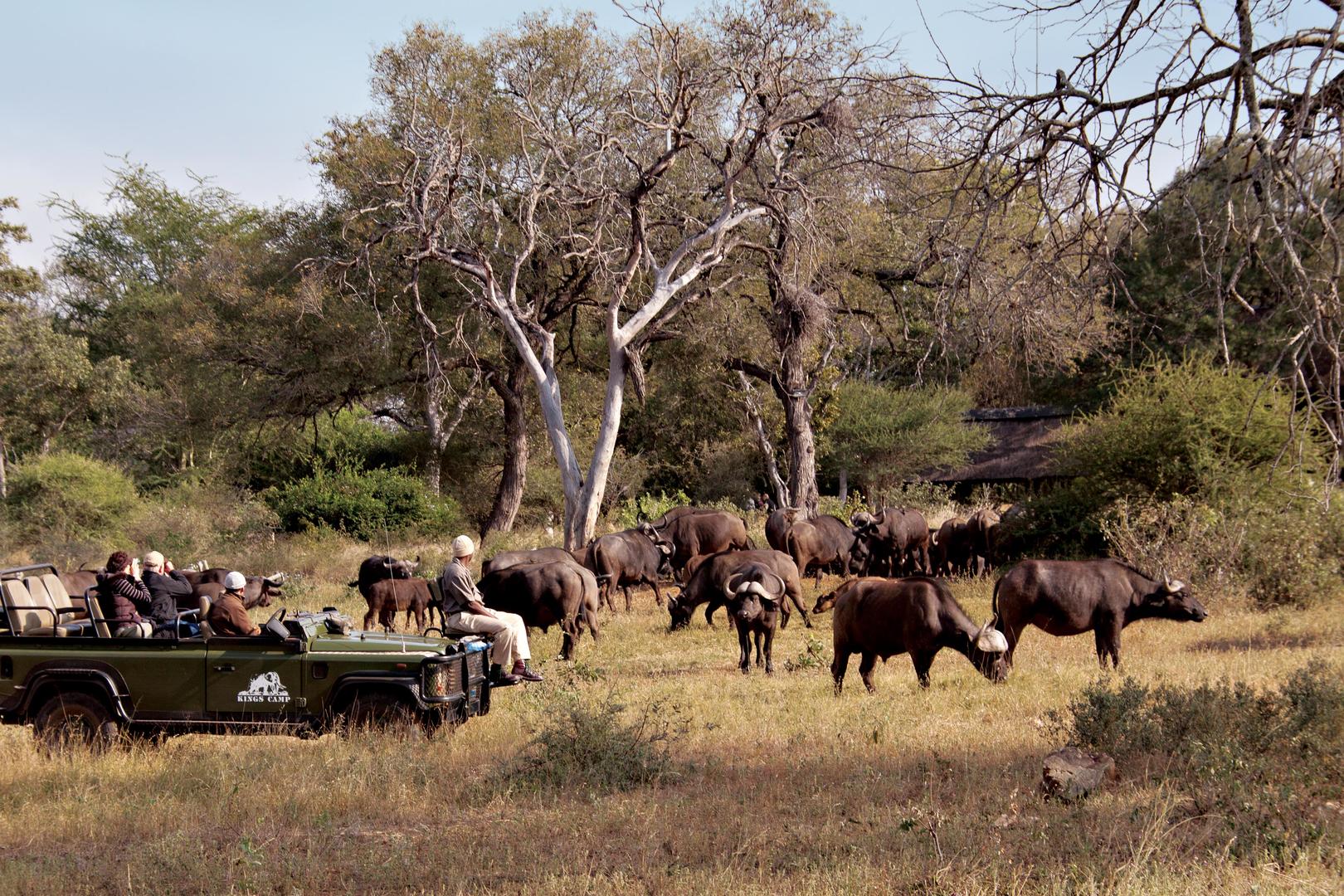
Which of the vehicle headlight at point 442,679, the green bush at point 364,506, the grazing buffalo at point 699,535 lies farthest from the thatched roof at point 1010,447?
the vehicle headlight at point 442,679

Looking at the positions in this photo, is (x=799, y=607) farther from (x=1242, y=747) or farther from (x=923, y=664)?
(x=1242, y=747)

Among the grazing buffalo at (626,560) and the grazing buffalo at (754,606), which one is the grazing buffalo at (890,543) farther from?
the grazing buffalo at (754,606)

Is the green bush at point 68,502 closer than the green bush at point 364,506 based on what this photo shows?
No

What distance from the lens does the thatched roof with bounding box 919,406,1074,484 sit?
40.2 meters

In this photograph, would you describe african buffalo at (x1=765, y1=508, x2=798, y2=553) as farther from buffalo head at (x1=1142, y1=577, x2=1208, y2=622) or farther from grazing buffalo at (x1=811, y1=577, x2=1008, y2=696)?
grazing buffalo at (x1=811, y1=577, x2=1008, y2=696)

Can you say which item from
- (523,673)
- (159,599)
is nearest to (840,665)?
(523,673)

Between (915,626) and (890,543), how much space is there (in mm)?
11843

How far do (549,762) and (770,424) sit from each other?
101 feet

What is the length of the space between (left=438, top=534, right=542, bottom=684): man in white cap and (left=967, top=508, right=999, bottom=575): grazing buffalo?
1246 centimetres

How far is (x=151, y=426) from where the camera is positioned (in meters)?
33.1

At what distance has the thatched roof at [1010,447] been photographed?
40.2m

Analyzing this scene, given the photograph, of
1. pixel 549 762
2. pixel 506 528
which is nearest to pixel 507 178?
pixel 506 528

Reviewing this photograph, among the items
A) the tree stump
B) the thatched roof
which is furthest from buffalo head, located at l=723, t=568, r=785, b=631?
the thatched roof

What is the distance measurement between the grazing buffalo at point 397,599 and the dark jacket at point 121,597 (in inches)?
221
